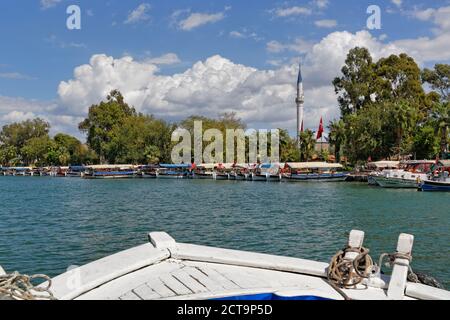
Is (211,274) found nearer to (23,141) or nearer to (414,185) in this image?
(414,185)

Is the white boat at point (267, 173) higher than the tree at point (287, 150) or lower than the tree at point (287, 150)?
lower

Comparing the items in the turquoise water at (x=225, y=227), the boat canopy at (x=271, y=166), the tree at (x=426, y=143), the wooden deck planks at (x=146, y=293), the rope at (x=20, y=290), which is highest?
the tree at (x=426, y=143)

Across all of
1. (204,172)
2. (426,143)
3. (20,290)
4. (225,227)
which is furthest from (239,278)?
(204,172)

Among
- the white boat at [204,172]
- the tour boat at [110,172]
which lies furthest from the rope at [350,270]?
the tour boat at [110,172]

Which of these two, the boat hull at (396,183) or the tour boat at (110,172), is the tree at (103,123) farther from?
the boat hull at (396,183)

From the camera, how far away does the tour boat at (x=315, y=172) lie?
61.5 m

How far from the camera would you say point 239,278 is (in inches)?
209

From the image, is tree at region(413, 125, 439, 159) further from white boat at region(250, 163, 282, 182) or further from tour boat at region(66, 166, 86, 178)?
tour boat at region(66, 166, 86, 178)

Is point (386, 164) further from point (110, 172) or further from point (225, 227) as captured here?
point (110, 172)

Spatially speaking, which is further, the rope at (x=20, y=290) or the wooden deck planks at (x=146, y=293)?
the wooden deck planks at (x=146, y=293)

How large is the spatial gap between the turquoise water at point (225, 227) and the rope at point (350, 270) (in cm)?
780

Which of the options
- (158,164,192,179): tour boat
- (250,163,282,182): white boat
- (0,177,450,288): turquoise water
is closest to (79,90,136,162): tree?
(158,164,192,179): tour boat

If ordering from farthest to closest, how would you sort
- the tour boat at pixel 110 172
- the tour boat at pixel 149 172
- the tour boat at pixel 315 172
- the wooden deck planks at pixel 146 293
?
the tour boat at pixel 110 172
the tour boat at pixel 149 172
the tour boat at pixel 315 172
the wooden deck planks at pixel 146 293

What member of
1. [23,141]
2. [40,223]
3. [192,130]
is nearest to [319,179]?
[192,130]
